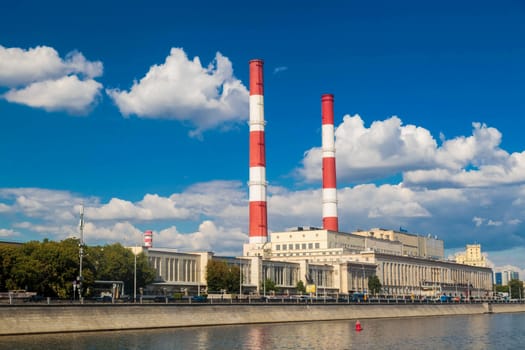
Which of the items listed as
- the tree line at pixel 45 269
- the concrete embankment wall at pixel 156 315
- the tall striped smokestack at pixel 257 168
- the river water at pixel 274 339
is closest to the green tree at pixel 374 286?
the tall striped smokestack at pixel 257 168

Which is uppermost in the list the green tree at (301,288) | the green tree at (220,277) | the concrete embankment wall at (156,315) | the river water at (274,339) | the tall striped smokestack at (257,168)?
the tall striped smokestack at (257,168)

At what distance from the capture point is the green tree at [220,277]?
143m

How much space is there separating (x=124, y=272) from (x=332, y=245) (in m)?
83.9

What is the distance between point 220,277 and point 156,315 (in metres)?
56.3

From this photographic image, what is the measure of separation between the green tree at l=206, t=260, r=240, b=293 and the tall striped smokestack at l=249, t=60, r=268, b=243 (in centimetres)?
1431

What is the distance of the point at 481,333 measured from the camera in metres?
90.2

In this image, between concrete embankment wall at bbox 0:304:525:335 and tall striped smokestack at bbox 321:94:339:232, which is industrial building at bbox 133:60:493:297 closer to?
tall striped smokestack at bbox 321:94:339:232

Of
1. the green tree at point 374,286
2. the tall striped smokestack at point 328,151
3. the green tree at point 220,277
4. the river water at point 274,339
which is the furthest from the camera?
the green tree at point 374,286

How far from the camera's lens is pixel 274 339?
2953 inches

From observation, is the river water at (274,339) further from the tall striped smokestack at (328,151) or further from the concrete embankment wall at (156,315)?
the tall striped smokestack at (328,151)

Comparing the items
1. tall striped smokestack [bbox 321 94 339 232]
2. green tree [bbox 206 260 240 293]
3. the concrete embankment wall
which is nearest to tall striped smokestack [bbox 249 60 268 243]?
green tree [bbox 206 260 240 293]

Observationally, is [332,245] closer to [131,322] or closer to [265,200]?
[265,200]

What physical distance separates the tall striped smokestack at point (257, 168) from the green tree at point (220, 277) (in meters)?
14.3

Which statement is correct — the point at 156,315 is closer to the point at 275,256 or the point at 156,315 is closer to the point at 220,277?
the point at 220,277
